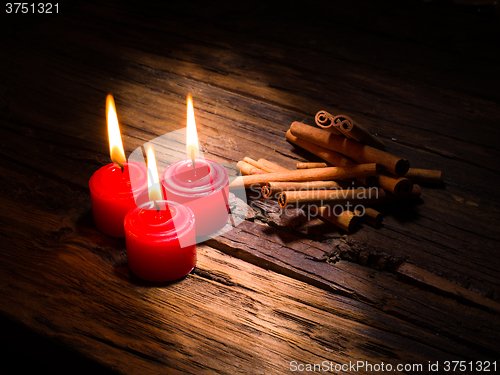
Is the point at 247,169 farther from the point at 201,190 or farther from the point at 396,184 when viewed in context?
the point at 396,184

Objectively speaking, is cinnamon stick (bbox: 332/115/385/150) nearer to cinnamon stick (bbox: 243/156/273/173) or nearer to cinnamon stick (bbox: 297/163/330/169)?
cinnamon stick (bbox: 297/163/330/169)

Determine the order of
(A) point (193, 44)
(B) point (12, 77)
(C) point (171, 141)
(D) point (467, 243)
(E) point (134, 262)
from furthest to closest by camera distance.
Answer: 1. (A) point (193, 44)
2. (B) point (12, 77)
3. (C) point (171, 141)
4. (D) point (467, 243)
5. (E) point (134, 262)

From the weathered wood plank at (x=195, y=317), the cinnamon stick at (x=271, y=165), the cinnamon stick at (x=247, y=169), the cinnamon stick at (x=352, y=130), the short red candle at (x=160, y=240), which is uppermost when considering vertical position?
the cinnamon stick at (x=352, y=130)

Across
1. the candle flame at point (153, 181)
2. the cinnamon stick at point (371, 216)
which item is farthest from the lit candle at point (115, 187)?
the cinnamon stick at point (371, 216)

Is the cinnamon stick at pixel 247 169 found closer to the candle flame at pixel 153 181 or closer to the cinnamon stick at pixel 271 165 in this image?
the cinnamon stick at pixel 271 165

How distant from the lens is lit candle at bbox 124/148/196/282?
108cm

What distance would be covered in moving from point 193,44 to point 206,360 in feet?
6.62

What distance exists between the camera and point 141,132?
1809 mm

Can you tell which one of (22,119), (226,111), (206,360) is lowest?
(206,360)

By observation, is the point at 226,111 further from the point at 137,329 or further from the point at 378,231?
the point at 137,329

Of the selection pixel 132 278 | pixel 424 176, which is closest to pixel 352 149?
pixel 424 176

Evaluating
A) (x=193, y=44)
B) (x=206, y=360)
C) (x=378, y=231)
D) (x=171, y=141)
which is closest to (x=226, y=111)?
(x=171, y=141)

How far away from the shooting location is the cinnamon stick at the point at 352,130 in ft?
4.61

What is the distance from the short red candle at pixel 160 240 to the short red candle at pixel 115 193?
0.08 m
